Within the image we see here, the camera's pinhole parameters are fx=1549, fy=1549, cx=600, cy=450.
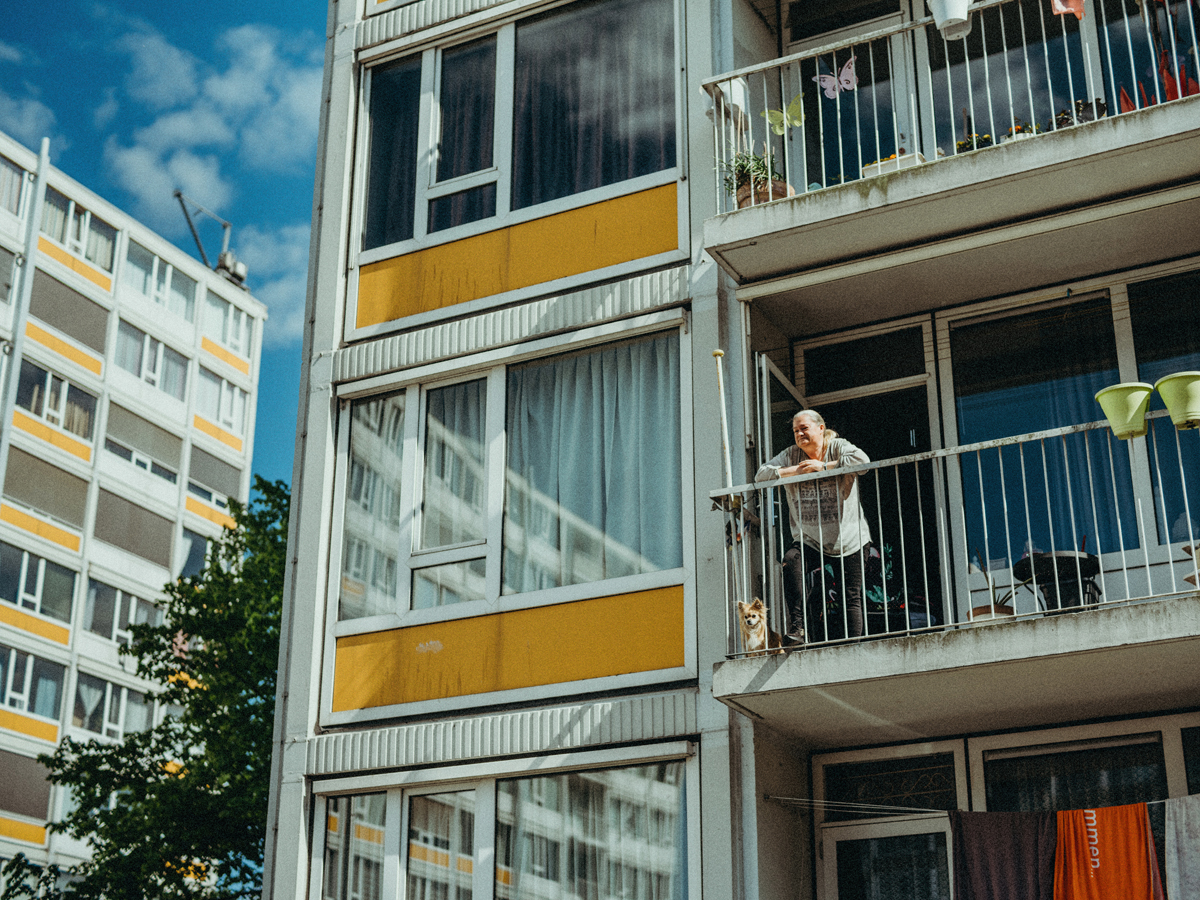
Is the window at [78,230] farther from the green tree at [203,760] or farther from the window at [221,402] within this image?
the green tree at [203,760]

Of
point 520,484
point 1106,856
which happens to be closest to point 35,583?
point 520,484

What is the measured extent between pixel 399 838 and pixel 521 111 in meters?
5.52

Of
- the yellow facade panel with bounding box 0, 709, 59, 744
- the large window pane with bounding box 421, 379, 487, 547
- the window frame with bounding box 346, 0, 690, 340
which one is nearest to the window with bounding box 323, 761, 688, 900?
the large window pane with bounding box 421, 379, 487, 547

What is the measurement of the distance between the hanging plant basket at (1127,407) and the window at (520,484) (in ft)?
Result: 9.55

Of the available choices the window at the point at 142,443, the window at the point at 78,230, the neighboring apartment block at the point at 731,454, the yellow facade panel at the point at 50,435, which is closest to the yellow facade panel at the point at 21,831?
the yellow facade panel at the point at 50,435

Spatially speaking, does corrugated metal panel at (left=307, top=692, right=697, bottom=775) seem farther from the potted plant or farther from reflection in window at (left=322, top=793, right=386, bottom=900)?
the potted plant

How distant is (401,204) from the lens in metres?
12.2

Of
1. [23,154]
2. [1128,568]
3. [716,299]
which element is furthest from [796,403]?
[23,154]

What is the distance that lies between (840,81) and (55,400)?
108ft

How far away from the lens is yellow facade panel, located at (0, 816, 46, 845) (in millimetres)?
33562

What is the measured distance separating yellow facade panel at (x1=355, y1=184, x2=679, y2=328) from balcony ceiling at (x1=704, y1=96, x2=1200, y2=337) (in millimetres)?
950

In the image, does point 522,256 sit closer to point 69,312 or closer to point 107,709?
point 107,709

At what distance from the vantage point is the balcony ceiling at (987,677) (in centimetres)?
809

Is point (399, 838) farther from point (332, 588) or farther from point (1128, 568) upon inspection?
point (1128, 568)
